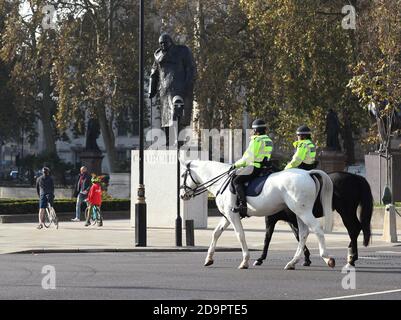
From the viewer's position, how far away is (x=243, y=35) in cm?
5781

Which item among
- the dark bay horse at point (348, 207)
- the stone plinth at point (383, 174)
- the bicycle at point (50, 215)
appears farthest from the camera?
the stone plinth at point (383, 174)

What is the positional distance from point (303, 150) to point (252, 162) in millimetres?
1578

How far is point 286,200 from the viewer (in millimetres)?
19406

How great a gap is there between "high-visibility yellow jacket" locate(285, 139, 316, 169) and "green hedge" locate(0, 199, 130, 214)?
20523mm

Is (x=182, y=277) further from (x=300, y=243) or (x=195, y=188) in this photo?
(x=195, y=188)

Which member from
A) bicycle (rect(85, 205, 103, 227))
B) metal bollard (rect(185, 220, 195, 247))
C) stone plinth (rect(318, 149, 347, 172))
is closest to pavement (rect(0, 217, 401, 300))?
metal bollard (rect(185, 220, 195, 247))

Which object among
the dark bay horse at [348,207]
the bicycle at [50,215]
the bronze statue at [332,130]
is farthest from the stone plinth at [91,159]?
the dark bay horse at [348,207]

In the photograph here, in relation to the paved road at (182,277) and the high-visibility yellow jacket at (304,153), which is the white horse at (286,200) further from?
the high-visibility yellow jacket at (304,153)

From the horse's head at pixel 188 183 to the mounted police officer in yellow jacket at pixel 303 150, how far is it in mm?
1817

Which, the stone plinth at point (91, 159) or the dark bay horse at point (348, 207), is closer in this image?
the dark bay horse at point (348, 207)

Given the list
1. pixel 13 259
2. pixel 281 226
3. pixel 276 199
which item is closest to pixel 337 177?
pixel 276 199

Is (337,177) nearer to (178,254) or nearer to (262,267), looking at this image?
(262,267)

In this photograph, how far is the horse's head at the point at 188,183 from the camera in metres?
21.1
